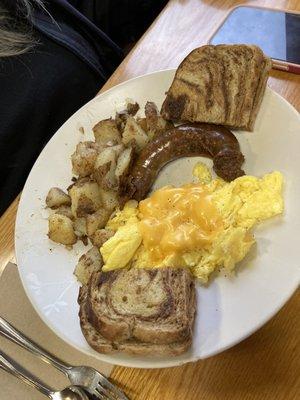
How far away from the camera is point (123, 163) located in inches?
64.9

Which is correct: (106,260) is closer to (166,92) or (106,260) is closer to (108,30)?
(166,92)

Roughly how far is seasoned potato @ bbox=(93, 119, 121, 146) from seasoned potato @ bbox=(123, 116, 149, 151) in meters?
0.05

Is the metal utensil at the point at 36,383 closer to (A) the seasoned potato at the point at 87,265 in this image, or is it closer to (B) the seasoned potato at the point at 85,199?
(A) the seasoned potato at the point at 87,265

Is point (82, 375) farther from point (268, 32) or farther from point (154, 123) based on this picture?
point (268, 32)

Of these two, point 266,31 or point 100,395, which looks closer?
point 100,395

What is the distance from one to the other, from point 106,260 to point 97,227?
16 centimetres

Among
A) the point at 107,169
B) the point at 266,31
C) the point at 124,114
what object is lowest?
the point at 107,169

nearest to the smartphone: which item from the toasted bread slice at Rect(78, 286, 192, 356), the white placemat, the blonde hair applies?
the blonde hair

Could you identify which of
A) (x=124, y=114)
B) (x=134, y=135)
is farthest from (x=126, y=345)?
(x=124, y=114)

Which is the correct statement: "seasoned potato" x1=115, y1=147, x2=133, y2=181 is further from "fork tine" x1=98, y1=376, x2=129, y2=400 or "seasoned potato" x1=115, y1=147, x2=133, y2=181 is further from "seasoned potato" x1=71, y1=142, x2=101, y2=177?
"fork tine" x1=98, y1=376, x2=129, y2=400

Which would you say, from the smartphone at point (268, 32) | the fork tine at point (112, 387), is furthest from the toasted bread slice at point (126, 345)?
the smartphone at point (268, 32)

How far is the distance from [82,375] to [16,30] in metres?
1.61

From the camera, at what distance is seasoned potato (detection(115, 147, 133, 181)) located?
1635 millimetres

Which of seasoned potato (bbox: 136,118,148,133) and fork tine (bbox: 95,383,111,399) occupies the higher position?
seasoned potato (bbox: 136,118,148,133)
